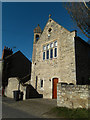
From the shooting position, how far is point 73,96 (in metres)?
7.53

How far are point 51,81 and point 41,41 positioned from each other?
655cm

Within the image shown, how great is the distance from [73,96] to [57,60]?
5902mm

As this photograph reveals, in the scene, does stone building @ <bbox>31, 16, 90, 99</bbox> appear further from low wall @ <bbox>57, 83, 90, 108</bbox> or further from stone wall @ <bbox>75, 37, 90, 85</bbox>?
low wall @ <bbox>57, 83, 90, 108</bbox>

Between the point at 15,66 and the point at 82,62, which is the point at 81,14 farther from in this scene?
the point at 15,66

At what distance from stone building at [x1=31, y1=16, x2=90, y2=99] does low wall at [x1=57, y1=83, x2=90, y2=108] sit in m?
2.82

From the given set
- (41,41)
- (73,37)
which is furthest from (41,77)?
(73,37)

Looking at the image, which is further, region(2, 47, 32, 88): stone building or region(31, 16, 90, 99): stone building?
region(2, 47, 32, 88): stone building

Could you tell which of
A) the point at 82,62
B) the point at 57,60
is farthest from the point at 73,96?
the point at 57,60

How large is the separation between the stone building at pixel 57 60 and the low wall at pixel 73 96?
2822 millimetres

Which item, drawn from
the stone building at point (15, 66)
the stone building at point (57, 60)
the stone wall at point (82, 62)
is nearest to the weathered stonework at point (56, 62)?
the stone building at point (57, 60)

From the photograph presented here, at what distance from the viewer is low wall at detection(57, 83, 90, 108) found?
22.9 feet

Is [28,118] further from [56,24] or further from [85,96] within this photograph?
[56,24]

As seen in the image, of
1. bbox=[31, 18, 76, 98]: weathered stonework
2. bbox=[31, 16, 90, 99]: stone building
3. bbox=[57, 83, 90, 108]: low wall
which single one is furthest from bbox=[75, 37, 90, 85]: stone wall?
bbox=[57, 83, 90, 108]: low wall

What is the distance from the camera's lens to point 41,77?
14.2 meters
